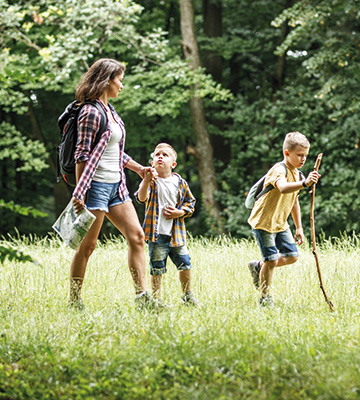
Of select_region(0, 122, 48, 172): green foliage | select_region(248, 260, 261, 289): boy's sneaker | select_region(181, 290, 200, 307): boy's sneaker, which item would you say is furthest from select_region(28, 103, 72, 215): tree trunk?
select_region(181, 290, 200, 307): boy's sneaker

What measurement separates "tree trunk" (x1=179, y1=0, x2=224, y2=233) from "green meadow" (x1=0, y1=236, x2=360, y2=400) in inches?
296

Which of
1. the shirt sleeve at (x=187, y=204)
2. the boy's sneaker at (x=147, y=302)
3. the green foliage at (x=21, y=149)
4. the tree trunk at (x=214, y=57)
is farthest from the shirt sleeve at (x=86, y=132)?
the tree trunk at (x=214, y=57)

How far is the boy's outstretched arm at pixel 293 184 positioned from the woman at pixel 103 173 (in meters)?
1.12

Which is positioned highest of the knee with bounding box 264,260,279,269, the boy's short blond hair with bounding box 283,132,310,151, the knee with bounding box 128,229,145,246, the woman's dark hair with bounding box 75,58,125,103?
the woman's dark hair with bounding box 75,58,125,103

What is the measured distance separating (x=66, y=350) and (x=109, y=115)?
199cm

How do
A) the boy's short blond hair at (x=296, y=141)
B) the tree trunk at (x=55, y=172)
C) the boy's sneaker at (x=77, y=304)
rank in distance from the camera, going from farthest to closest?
the tree trunk at (x=55, y=172)
the boy's short blond hair at (x=296, y=141)
the boy's sneaker at (x=77, y=304)

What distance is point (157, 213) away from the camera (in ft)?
16.6

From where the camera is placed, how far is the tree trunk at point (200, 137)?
12969mm

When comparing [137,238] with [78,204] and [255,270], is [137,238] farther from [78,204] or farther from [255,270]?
[255,270]

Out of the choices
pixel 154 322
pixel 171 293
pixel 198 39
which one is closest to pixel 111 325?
pixel 154 322

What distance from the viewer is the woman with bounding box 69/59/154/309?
4613mm

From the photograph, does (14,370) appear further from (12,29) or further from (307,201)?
(307,201)

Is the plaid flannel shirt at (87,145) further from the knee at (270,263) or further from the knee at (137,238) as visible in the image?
the knee at (270,263)

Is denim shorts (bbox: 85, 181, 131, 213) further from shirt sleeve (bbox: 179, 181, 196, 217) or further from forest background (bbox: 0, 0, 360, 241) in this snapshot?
forest background (bbox: 0, 0, 360, 241)
